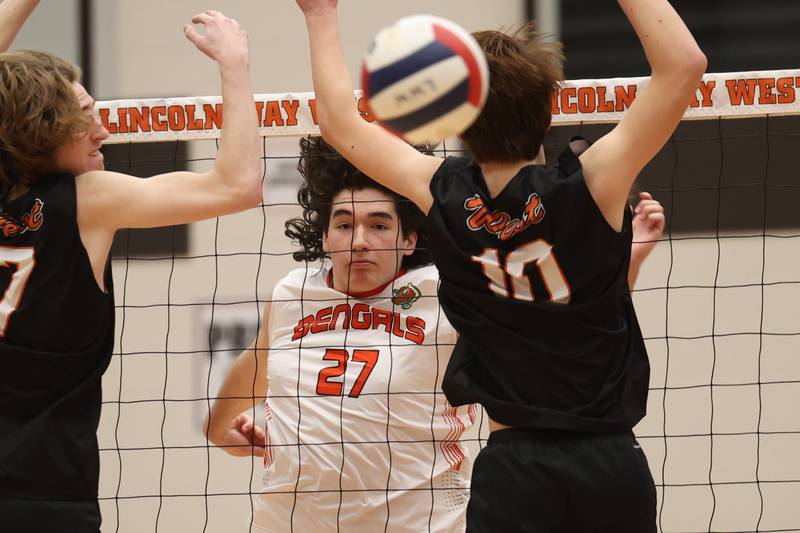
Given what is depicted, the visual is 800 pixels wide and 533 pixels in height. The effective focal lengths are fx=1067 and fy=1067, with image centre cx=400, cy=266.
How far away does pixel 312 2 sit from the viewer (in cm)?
252

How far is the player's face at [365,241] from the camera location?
3.77m

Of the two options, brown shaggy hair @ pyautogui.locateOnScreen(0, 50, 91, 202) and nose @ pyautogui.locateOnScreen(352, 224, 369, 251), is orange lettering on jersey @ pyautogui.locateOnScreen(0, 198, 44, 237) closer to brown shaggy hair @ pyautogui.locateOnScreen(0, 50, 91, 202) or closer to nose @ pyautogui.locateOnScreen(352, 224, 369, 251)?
brown shaggy hair @ pyautogui.locateOnScreen(0, 50, 91, 202)

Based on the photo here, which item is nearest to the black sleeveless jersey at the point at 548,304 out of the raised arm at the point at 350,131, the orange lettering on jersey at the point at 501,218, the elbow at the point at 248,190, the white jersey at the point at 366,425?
the orange lettering on jersey at the point at 501,218

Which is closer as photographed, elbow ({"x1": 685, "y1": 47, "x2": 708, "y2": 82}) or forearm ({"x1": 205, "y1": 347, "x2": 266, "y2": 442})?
elbow ({"x1": 685, "y1": 47, "x2": 708, "y2": 82})

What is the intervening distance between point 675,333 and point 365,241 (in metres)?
2.72

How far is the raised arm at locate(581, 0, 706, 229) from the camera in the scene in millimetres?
2156

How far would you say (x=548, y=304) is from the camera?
2217 mm

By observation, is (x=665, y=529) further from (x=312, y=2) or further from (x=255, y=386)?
(x=312, y=2)

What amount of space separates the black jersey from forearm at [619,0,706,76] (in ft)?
4.33

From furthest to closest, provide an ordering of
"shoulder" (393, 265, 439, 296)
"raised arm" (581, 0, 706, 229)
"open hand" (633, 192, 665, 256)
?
1. "shoulder" (393, 265, 439, 296)
2. "open hand" (633, 192, 665, 256)
3. "raised arm" (581, 0, 706, 229)

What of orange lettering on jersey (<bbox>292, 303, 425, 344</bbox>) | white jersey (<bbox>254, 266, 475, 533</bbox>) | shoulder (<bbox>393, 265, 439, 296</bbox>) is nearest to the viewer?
white jersey (<bbox>254, 266, 475, 533</bbox>)

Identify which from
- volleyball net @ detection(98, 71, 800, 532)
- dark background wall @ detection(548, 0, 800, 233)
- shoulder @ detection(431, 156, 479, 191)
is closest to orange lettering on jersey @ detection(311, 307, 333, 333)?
shoulder @ detection(431, 156, 479, 191)

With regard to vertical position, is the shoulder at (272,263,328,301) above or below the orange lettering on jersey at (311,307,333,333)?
above

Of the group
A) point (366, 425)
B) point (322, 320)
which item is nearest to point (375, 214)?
point (322, 320)
